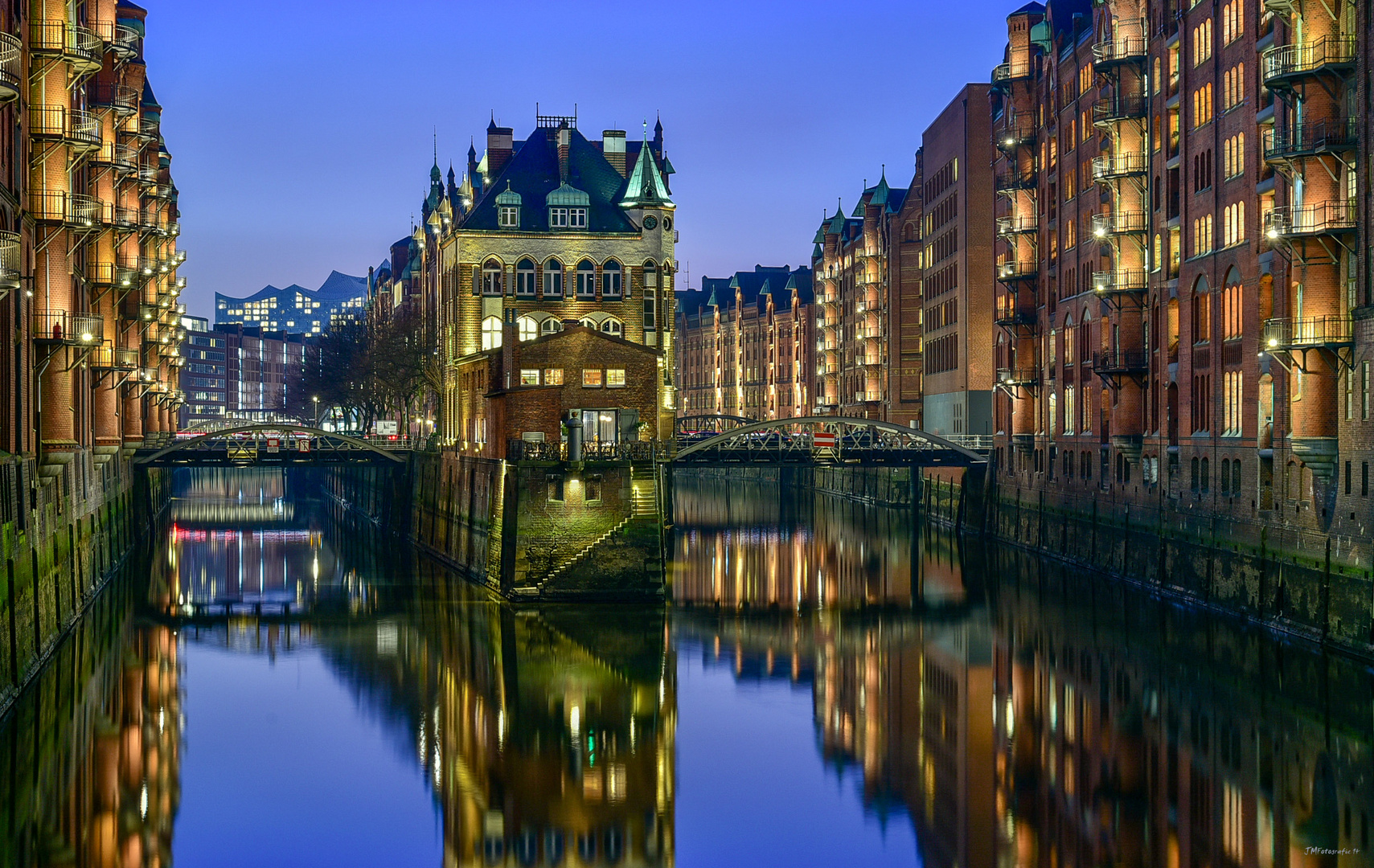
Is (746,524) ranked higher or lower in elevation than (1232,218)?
lower

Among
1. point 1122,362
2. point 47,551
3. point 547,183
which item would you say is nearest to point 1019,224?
point 1122,362

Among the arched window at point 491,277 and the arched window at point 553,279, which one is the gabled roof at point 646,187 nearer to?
Result: the arched window at point 553,279

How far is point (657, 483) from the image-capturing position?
56.5 meters

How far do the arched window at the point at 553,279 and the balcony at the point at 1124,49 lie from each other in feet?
94.7

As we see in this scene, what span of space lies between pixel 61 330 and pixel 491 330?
34440 millimetres

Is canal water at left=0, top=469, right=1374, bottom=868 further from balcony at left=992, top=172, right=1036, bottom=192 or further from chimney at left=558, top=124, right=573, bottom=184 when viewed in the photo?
chimney at left=558, top=124, right=573, bottom=184

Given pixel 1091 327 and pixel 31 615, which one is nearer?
pixel 31 615

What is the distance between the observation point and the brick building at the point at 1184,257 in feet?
149

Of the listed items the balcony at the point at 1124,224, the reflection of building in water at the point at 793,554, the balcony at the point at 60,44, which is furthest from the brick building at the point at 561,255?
the balcony at the point at 60,44

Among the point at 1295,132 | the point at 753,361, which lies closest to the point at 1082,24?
the point at 1295,132

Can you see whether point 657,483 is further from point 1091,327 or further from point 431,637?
point 1091,327

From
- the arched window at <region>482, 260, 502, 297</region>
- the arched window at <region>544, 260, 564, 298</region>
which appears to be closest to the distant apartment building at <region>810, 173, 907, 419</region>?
the arched window at <region>544, 260, 564, 298</region>

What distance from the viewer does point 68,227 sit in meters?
48.5

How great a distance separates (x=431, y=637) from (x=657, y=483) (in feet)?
33.4
